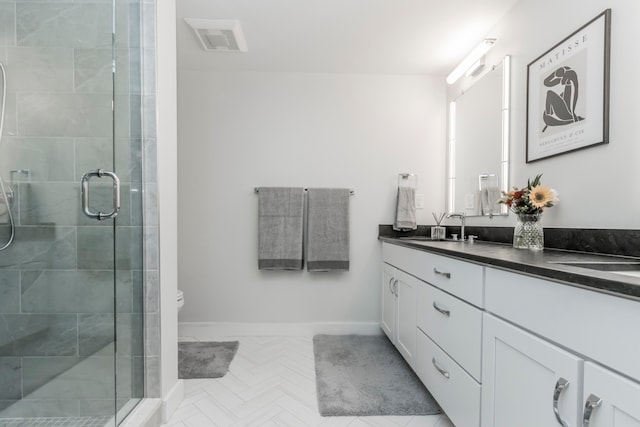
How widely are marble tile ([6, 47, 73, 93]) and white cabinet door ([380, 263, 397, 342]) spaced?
2.11 meters

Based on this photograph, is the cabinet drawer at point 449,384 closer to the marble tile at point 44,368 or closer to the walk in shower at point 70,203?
the walk in shower at point 70,203

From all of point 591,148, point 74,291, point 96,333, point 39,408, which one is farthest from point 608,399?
point 39,408

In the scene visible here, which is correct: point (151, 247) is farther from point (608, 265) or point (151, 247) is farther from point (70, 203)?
point (608, 265)

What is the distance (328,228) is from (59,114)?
177 cm

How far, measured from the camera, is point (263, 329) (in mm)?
2518

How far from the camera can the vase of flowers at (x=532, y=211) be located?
1335 mm

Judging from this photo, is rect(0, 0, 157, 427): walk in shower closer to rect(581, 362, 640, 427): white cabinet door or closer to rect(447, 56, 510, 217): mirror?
rect(581, 362, 640, 427): white cabinet door

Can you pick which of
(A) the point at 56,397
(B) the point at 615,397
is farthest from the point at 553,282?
(A) the point at 56,397

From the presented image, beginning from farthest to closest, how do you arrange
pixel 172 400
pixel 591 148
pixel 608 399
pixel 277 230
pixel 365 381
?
pixel 277 230 → pixel 365 381 → pixel 172 400 → pixel 591 148 → pixel 608 399

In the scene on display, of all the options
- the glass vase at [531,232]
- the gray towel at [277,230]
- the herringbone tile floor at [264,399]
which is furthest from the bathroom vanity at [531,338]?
the gray towel at [277,230]

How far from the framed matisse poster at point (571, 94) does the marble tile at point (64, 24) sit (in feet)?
6.63

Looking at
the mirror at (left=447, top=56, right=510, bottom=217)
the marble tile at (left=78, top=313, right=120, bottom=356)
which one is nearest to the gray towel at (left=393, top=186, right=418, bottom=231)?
the mirror at (left=447, top=56, right=510, bottom=217)

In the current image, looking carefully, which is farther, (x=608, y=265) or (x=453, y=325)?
(x=453, y=325)

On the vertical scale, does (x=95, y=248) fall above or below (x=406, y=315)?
above
